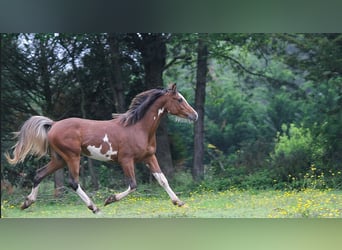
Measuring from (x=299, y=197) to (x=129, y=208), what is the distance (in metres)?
2.26

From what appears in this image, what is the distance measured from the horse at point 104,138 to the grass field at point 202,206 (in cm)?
29

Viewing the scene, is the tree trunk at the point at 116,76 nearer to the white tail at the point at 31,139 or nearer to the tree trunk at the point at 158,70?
the tree trunk at the point at 158,70

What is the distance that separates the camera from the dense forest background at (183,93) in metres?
10.1

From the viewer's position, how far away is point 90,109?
33.1ft

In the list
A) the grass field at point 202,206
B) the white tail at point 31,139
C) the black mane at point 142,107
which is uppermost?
the black mane at point 142,107

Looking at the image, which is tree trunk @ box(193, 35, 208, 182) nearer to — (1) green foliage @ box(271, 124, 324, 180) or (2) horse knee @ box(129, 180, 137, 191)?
(1) green foliage @ box(271, 124, 324, 180)

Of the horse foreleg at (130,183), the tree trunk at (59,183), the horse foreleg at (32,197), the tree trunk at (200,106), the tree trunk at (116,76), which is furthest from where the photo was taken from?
the tree trunk at (200,106)

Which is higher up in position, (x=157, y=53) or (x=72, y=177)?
(x=157, y=53)

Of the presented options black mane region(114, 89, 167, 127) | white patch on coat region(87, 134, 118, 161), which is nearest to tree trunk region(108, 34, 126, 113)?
black mane region(114, 89, 167, 127)

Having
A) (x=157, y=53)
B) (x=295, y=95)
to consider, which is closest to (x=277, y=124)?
(x=295, y=95)

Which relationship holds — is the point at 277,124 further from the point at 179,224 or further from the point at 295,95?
the point at 179,224

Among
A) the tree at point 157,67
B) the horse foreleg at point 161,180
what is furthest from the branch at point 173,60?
the horse foreleg at point 161,180

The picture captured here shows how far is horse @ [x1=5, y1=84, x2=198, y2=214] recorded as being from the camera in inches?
328

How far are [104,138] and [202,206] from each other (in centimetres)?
156
